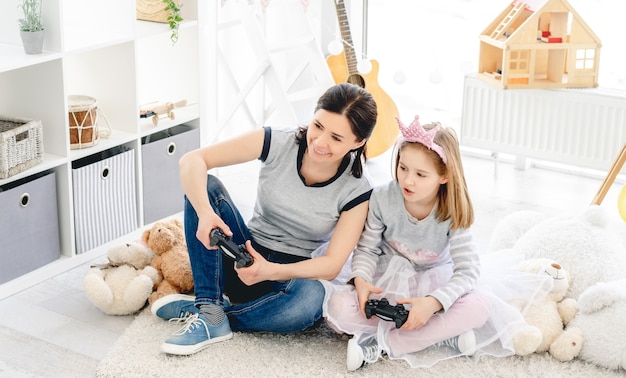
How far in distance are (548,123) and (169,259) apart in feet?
5.17

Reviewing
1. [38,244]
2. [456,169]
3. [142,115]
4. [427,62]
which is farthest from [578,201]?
[38,244]

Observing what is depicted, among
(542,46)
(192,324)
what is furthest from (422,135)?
(542,46)

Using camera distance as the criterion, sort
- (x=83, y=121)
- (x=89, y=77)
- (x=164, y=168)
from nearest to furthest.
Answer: (x=83, y=121) → (x=89, y=77) → (x=164, y=168)

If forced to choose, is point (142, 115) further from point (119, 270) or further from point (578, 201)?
point (578, 201)

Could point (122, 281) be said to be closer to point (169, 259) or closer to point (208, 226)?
point (169, 259)

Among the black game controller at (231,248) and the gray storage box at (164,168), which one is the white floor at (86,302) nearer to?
the gray storage box at (164,168)

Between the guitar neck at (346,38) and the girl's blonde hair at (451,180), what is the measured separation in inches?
53.6

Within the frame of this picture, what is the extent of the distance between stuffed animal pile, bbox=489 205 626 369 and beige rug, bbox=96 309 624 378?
0.06m

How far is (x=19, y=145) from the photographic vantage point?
97.1 inches

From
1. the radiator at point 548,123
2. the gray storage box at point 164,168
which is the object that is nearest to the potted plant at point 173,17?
the gray storage box at point 164,168

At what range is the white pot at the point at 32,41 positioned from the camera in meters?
2.45

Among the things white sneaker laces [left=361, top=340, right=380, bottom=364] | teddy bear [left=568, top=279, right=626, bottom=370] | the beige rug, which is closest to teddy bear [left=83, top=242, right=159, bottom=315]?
the beige rug

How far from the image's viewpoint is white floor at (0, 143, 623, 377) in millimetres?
2207

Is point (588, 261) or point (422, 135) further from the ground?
point (422, 135)
